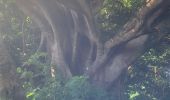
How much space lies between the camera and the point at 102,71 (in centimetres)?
1270

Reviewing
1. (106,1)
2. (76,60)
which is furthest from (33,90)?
(106,1)

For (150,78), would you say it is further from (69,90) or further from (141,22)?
(141,22)

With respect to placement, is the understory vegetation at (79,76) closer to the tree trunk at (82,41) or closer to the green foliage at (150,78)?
the green foliage at (150,78)

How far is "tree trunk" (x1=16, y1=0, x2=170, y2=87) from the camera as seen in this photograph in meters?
11.5

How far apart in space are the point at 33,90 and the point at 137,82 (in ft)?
16.9

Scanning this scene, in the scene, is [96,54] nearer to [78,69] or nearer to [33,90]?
[78,69]

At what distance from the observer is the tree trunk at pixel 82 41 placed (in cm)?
1149

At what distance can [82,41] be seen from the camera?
44.1 ft

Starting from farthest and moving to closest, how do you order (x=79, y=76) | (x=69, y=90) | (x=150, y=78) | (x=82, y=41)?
(x=150, y=78) → (x=82, y=41) → (x=79, y=76) → (x=69, y=90)

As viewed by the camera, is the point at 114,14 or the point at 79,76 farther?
the point at 79,76

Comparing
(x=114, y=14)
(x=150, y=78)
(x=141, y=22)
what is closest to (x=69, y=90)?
(x=114, y=14)

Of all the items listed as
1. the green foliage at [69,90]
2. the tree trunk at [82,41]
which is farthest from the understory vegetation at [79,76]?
the tree trunk at [82,41]

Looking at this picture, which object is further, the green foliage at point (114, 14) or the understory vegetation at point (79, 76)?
the understory vegetation at point (79, 76)

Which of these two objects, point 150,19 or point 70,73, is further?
point 70,73
